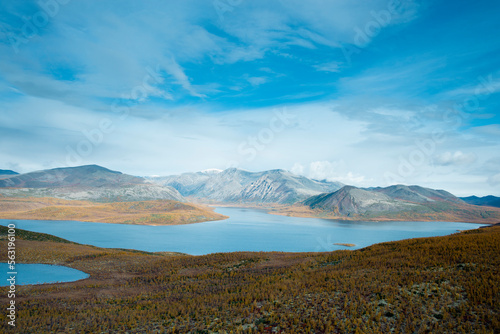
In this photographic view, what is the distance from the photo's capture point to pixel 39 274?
47656mm

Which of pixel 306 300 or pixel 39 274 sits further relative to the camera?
pixel 39 274

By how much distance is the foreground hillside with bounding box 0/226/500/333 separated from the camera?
18.2 m

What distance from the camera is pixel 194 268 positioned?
45.8 meters

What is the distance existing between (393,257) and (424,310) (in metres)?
16.3

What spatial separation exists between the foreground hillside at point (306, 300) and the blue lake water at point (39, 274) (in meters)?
10.3

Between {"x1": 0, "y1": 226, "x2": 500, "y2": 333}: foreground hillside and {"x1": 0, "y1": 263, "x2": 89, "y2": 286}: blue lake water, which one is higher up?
{"x1": 0, "y1": 226, "x2": 500, "y2": 333}: foreground hillside

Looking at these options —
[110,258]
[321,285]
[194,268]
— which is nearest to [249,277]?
[321,285]

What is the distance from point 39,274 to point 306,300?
4900 centimetres

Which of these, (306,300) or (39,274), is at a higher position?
(306,300)

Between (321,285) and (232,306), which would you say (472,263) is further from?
(232,306)

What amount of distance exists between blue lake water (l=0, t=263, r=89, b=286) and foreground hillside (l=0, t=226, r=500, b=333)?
33.9 feet

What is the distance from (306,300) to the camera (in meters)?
22.9

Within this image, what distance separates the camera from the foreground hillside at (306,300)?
1822 centimetres

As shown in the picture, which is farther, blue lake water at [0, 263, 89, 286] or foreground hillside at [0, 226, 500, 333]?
blue lake water at [0, 263, 89, 286]
